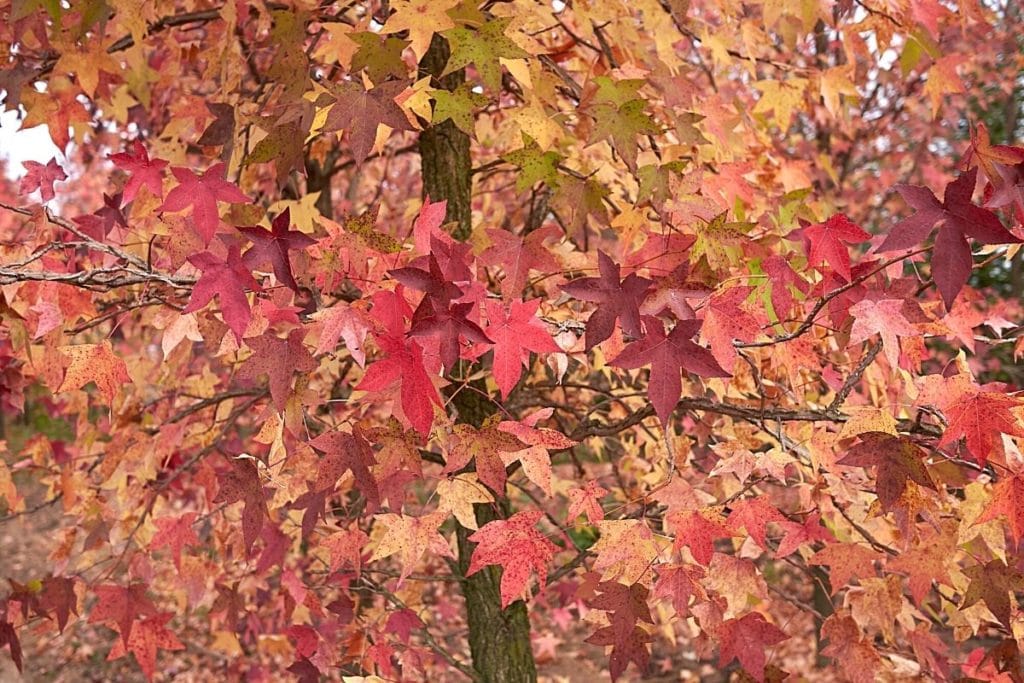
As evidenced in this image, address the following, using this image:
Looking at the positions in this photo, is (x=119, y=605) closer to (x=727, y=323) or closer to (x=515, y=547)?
(x=515, y=547)

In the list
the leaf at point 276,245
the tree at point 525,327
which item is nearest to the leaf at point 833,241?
the tree at point 525,327

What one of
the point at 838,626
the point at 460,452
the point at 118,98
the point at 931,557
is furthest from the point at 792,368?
the point at 118,98

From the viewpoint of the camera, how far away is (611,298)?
1.50 meters

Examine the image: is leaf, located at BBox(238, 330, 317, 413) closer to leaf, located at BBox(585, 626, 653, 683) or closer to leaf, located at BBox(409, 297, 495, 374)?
leaf, located at BBox(409, 297, 495, 374)

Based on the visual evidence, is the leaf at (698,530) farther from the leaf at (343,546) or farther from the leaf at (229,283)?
the leaf at (229,283)

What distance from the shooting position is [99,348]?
6.18ft

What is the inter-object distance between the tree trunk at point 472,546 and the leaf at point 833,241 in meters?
1.26

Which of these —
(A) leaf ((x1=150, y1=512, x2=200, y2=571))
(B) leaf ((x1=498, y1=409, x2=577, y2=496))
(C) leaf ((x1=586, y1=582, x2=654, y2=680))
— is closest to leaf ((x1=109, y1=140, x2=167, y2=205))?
(A) leaf ((x1=150, y1=512, x2=200, y2=571))

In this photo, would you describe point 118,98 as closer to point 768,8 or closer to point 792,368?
point 768,8

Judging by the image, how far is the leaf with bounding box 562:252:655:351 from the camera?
4.87 ft

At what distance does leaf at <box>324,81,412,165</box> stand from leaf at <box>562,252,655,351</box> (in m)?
0.58

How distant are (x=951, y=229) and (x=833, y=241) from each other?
0.96 ft

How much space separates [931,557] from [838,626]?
15.0 inches

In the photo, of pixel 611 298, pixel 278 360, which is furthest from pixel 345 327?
pixel 611 298
